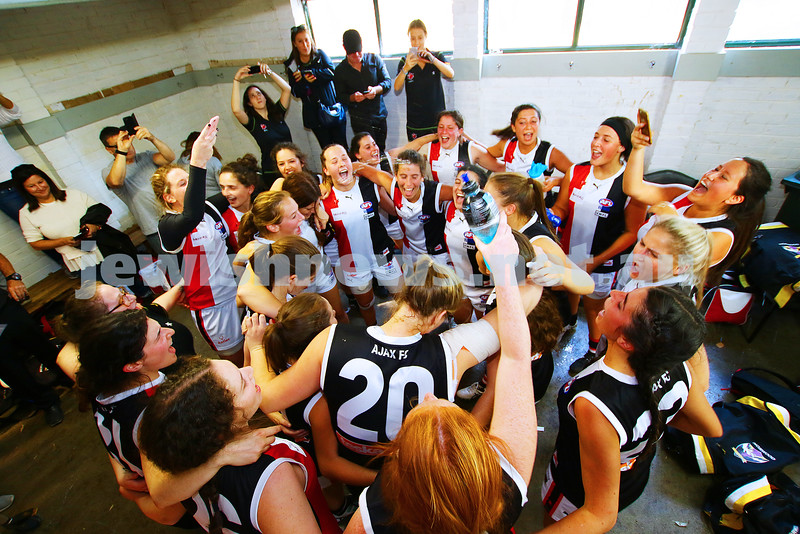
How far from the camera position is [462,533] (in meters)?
0.92

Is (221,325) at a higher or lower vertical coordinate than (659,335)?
lower

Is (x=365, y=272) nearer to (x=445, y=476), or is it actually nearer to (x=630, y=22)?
(x=445, y=476)

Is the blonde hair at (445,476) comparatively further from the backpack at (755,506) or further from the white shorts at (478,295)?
the backpack at (755,506)

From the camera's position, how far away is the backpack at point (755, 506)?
2018 millimetres

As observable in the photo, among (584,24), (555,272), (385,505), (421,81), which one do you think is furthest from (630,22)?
(385,505)

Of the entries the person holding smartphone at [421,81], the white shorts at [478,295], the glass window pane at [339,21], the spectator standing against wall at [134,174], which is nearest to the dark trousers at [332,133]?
the person holding smartphone at [421,81]

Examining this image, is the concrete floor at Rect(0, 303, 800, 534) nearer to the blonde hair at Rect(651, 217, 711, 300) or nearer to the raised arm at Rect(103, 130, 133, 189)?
the blonde hair at Rect(651, 217, 711, 300)

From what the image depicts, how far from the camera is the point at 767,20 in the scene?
4.02 m

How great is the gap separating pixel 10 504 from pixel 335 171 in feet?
11.9

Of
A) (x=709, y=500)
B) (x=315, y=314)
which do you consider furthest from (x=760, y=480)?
(x=315, y=314)

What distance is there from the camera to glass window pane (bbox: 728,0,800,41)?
156 inches

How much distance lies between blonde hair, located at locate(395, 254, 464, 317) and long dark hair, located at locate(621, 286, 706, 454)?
0.70m

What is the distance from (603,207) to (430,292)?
2.24 metres

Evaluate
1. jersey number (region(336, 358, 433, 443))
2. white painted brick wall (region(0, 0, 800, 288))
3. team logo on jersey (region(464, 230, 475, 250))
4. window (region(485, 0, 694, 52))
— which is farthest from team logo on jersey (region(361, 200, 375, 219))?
window (region(485, 0, 694, 52))
